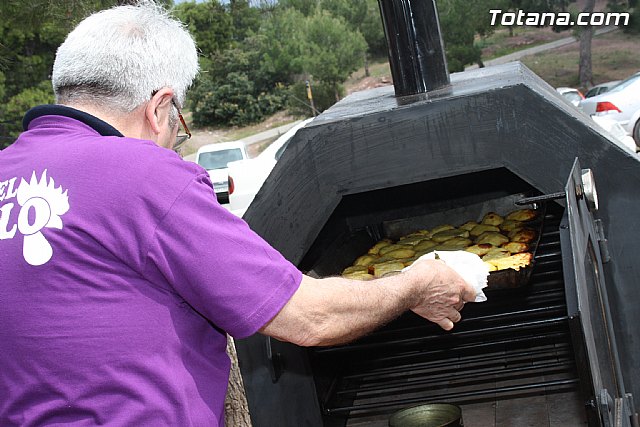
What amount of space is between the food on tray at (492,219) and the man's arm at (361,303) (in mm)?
1388

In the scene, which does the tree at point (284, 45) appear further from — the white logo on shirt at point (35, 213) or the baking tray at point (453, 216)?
the white logo on shirt at point (35, 213)

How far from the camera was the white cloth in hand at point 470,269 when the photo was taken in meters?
2.92

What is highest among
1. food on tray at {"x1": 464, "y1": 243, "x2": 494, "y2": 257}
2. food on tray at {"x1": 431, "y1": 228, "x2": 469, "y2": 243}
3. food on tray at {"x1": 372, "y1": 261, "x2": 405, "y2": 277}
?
food on tray at {"x1": 372, "y1": 261, "x2": 405, "y2": 277}

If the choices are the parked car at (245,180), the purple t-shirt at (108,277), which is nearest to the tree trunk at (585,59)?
the parked car at (245,180)

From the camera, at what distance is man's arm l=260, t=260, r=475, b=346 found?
6.84 feet

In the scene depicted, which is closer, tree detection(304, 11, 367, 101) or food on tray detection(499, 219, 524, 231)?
food on tray detection(499, 219, 524, 231)

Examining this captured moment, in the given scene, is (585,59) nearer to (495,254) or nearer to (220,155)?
(220,155)

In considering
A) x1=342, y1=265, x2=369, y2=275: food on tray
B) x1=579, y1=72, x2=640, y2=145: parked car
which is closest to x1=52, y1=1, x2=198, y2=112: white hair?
x1=342, y1=265, x2=369, y2=275: food on tray

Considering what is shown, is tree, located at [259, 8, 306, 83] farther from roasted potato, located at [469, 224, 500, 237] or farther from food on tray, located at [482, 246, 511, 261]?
food on tray, located at [482, 246, 511, 261]

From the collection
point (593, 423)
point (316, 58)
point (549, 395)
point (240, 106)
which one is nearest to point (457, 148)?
point (593, 423)

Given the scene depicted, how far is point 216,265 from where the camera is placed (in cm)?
193

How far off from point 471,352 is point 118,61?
2490 mm

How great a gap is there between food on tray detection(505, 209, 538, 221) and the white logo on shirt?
2779 mm

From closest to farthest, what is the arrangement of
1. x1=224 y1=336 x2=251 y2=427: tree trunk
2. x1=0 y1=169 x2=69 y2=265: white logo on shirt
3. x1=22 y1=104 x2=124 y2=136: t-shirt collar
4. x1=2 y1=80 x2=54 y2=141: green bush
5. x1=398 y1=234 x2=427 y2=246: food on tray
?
x1=0 y1=169 x2=69 y2=265: white logo on shirt
x1=22 y1=104 x2=124 y2=136: t-shirt collar
x1=224 y1=336 x2=251 y2=427: tree trunk
x1=398 y1=234 x2=427 y2=246: food on tray
x1=2 y1=80 x2=54 y2=141: green bush
